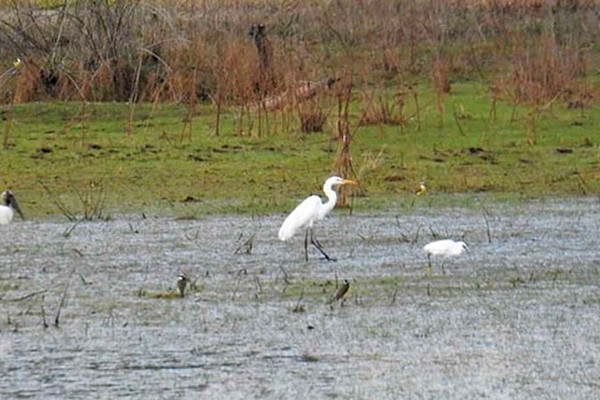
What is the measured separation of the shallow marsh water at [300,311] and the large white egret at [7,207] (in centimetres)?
11

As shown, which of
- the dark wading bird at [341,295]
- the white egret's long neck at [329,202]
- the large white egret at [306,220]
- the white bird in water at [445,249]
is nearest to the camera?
the dark wading bird at [341,295]

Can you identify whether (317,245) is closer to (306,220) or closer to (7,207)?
(306,220)

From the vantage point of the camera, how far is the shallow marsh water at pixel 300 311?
7.06 meters

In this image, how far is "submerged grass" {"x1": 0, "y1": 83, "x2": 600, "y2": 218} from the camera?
13.6 m

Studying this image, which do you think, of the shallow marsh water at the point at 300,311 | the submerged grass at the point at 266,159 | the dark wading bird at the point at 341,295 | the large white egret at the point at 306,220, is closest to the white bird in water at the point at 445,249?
the shallow marsh water at the point at 300,311

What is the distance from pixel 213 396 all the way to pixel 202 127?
10.9 metres

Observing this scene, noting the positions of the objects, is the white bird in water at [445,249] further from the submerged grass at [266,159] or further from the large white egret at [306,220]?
the submerged grass at [266,159]

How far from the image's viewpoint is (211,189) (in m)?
13.9

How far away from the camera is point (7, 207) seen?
1201 centimetres

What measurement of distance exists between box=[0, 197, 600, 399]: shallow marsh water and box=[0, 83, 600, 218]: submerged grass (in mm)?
1242

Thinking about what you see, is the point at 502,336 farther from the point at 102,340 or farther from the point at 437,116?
the point at 437,116

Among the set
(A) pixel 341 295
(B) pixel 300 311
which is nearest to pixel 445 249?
(A) pixel 341 295

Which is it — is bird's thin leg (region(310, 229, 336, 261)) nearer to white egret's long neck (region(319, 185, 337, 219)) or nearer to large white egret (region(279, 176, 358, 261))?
large white egret (region(279, 176, 358, 261))

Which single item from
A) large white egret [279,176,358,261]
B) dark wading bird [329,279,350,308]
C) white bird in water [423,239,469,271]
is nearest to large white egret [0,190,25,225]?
large white egret [279,176,358,261]
